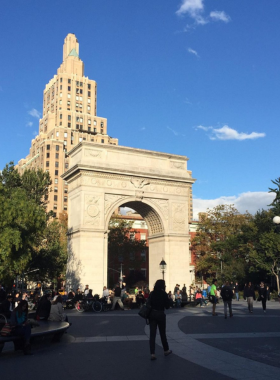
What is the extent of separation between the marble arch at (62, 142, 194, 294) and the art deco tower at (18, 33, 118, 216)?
5932 centimetres

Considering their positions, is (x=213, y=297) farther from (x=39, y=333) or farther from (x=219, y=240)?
(x=219, y=240)

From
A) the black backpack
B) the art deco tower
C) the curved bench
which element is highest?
the art deco tower

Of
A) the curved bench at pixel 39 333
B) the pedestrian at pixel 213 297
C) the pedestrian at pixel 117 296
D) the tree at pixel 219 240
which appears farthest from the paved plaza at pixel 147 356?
the tree at pixel 219 240

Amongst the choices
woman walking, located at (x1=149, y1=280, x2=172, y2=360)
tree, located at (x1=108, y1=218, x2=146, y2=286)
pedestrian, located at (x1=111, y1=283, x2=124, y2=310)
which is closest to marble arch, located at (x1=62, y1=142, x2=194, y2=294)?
pedestrian, located at (x1=111, y1=283, x2=124, y2=310)

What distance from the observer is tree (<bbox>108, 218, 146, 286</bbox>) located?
61281 millimetres

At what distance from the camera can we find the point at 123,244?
61.7m

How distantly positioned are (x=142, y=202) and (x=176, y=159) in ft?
18.1

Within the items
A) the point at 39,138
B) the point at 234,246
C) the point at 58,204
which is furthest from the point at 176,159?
the point at 39,138

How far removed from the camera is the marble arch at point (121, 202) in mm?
34938

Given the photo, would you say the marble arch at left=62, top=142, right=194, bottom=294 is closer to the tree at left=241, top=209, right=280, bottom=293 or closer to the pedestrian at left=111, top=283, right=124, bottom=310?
the pedestrian at left=111, top=283, right=124, bottom=310

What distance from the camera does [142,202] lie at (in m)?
37.7

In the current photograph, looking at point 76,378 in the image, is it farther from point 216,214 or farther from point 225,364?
point 216,214

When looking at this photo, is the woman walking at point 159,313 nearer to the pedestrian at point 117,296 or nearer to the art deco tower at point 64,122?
the pedestrian at point 117,296

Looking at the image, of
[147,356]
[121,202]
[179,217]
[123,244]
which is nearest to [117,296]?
[121,202]
